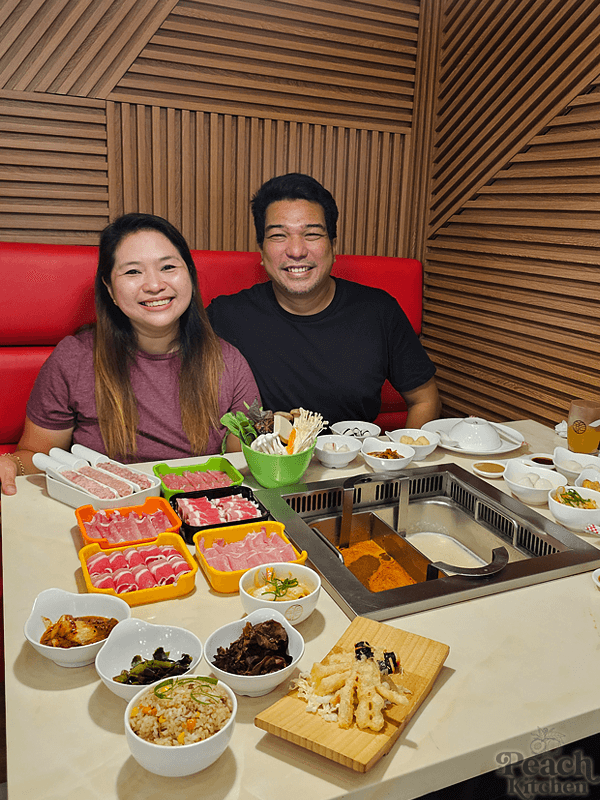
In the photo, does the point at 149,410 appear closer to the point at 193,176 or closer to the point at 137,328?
the point at 137,328

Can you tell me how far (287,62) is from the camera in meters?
3.23

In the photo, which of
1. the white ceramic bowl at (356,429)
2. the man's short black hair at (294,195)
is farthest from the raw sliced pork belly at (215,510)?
the man's short black hair at (294,195)

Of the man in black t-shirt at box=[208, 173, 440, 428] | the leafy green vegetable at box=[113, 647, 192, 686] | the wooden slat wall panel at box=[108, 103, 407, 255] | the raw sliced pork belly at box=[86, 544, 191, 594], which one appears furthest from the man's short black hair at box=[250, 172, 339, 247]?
the leafy green vegetable at box=[113, 647, 192, 686]

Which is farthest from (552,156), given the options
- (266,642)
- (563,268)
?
(266,642)

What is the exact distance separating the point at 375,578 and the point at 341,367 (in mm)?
1304

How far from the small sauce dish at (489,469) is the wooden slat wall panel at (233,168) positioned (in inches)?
80.4

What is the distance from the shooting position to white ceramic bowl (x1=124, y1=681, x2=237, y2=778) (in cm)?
73

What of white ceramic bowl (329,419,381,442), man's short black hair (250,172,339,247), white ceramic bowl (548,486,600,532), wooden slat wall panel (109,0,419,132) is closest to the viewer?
white ceramic bowl (548,486,600,532)

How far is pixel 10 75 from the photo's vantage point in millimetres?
2756

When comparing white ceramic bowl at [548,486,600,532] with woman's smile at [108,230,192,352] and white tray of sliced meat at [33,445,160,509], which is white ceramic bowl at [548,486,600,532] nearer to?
white tray of sliced meat at [33,445,160,509]

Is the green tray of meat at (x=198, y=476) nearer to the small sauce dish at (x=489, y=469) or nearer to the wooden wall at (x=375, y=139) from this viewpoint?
the small sauce dish at (x=489, y=469)

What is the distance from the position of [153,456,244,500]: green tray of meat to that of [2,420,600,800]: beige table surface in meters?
0.36

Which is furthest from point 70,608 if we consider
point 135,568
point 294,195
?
point 294,195

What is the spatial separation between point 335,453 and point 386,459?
149 mm
